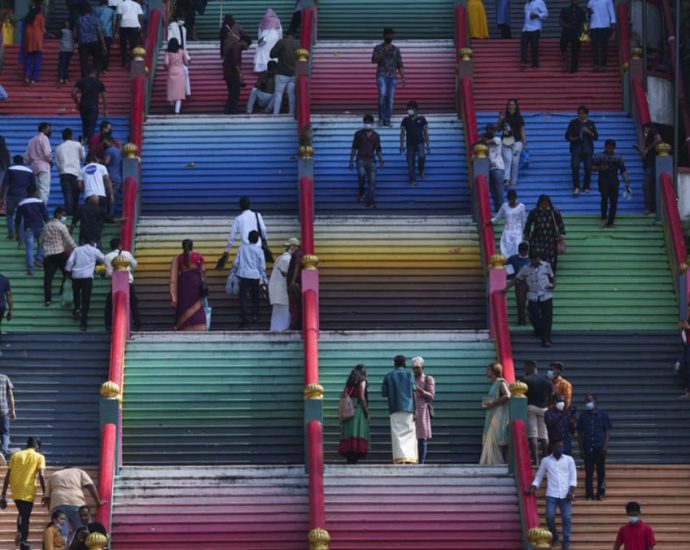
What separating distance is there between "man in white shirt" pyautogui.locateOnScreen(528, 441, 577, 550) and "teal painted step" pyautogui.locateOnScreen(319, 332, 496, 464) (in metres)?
2.66

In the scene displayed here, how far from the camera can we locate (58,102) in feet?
152

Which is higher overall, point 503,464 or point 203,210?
point 203,210

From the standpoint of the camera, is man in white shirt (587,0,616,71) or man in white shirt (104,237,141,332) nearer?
man in white shirt (104,237,141,332)

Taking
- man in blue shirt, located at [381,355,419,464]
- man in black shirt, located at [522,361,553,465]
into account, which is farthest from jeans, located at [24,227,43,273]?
man in black shirt, located at [522,361,553,465]

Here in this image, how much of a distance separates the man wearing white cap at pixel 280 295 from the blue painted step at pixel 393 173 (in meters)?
3.36

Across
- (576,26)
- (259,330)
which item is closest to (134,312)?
(259,330)

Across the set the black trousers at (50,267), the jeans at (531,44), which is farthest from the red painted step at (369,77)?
the black trousers at (50,267)

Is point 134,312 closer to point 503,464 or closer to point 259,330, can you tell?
point 259,330

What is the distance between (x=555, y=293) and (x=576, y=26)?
7.67 metres

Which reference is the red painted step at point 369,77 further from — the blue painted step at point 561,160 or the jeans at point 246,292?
the jeans at point 246,292

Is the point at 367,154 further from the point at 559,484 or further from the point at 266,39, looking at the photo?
the point at 559,484

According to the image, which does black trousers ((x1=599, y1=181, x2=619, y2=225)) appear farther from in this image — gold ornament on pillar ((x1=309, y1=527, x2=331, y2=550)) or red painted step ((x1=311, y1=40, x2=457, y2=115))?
gold ornament on pillar ((x1=309, y1=527, x2=331, y2=550))

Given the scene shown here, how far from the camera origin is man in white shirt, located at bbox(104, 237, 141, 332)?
39469mm

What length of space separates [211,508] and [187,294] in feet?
15.8
